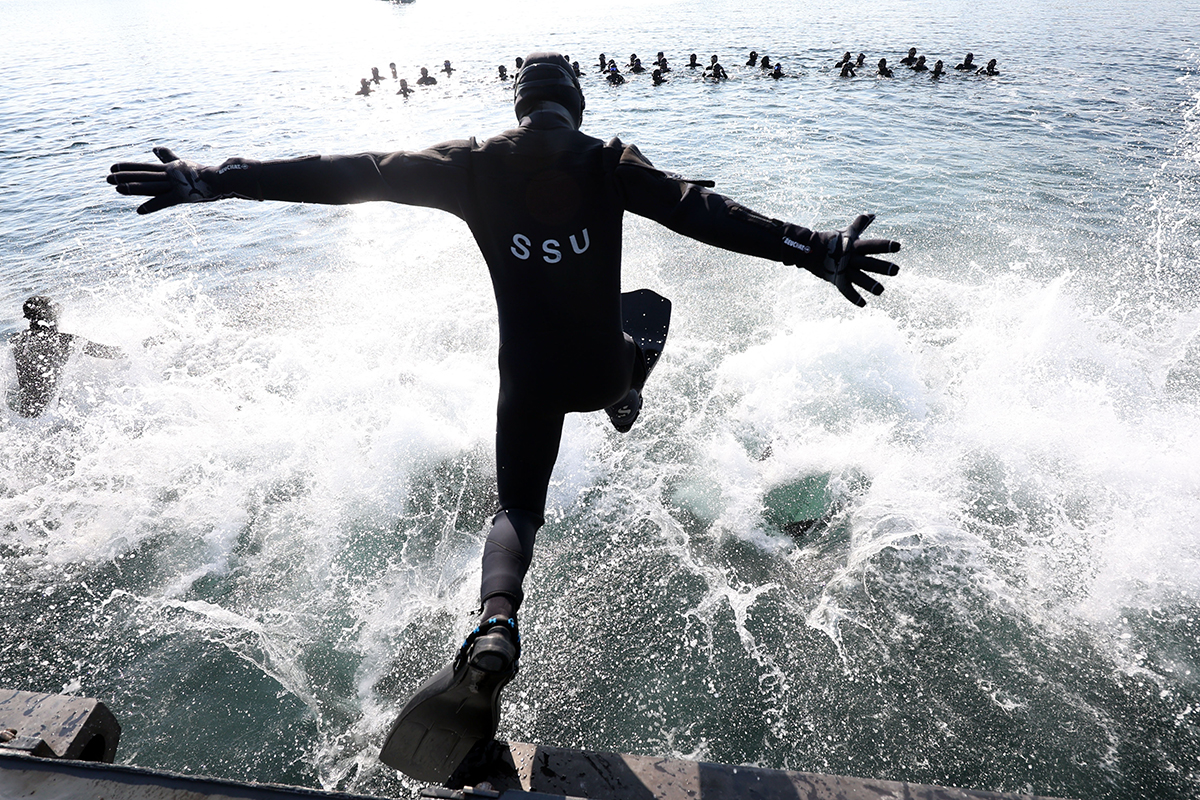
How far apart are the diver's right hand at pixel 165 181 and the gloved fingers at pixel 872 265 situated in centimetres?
280

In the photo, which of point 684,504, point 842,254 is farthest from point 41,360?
point 842,254

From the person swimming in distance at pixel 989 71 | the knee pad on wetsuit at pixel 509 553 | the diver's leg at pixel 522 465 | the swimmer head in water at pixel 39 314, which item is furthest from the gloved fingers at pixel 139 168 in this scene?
the person swimming in distance at pixel 989 71

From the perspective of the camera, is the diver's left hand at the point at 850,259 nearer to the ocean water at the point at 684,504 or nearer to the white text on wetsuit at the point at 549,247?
the white text on wetsuit at the point at 549,247

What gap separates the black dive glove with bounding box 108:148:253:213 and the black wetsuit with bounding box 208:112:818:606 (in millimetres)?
55

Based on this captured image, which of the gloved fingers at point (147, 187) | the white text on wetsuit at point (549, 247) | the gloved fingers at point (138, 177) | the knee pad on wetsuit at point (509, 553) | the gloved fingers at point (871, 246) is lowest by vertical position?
the knee pad on wetsuit at point (509, 553)

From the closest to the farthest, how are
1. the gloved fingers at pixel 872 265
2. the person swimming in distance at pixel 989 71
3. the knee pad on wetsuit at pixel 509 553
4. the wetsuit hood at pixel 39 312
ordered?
the gloved fingers at pixel 872 265, the knee pad on wetsuit at pixel 509 553, the wetsuit hood at pixel 39 312, the person swimming in distance at pixel 989 71

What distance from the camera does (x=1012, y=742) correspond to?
10.3 ft

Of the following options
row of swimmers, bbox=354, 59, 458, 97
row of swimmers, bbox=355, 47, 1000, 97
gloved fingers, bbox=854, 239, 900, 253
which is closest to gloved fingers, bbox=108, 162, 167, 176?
gloved fingers, bbox=854, 239, 900, 253

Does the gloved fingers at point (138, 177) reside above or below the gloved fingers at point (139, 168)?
below

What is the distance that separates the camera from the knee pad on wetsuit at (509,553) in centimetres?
258

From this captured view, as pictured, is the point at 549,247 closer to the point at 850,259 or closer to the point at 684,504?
the point at 850,259

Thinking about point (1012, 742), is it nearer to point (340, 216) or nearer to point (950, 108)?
point (340, 216)

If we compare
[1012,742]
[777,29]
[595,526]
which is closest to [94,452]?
[595,526]

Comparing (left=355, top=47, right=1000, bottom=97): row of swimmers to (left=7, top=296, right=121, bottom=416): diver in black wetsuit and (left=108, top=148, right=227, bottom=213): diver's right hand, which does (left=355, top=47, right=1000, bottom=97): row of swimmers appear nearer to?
(left=7, top=296, right=121, bottom=416): diver in black wetsuit
